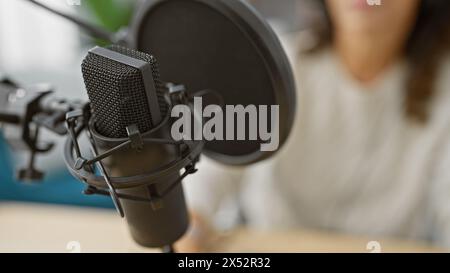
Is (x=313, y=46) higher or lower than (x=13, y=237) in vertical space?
higher

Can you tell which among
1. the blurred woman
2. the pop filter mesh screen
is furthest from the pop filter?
the blurred woman

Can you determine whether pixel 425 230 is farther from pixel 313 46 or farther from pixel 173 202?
pixel 173 202

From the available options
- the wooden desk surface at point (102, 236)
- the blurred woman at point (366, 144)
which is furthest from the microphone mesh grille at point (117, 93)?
the blurred woman at point (366, 144)

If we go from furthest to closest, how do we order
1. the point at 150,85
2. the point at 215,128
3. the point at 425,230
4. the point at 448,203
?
the point at 425,230 < the point at 448,203 < the point at 215,128 < the point at 150,85

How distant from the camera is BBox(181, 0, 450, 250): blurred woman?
3.29 feet

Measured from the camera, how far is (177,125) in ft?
1.16

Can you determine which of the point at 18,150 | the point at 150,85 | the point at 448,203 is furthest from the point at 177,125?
the point at 448,203

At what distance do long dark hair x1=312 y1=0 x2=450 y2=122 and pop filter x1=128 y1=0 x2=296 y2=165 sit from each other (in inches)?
27.5

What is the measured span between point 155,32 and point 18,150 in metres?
0.19

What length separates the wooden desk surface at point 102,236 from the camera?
792mm

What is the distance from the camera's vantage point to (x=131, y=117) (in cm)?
33

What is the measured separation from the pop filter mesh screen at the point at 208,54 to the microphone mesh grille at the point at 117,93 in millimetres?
85

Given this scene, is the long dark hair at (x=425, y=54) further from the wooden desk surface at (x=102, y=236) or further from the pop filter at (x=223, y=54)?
the pop filter at (x=223, y=54)

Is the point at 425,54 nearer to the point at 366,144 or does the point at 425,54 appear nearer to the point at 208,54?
the point at 366,144
